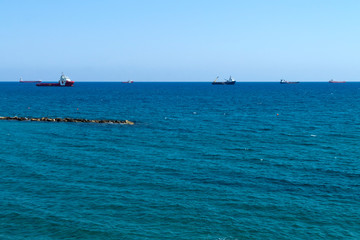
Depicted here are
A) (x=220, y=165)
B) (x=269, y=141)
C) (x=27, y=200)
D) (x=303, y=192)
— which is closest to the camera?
(x=27, y=200)

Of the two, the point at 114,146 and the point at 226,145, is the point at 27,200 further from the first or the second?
the point at 226,145

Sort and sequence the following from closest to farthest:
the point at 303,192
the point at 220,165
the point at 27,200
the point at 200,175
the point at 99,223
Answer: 1. the point at 99,223
2. the point at 27,200
3. the point at 303,192
4. the point at 200,175
5. the point at 220,165

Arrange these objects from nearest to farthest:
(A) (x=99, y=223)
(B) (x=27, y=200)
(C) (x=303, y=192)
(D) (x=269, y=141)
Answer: (A) (x=99, y=223) < (B) (x=27, y=200) < (C) (x=303, y=192) < (D) (x=269, y=141)

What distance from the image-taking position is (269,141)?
68.1m

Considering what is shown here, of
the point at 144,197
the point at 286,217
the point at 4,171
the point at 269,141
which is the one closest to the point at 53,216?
the point at 144,197

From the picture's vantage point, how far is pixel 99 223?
100 feet

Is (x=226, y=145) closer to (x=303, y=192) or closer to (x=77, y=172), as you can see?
(x=303, y=192)

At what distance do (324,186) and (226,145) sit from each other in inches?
993

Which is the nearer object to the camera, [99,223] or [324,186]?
[99,223]

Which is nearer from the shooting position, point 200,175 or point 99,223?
point 99,223

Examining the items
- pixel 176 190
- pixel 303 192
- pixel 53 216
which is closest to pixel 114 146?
pixel 176 190

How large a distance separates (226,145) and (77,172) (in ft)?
98.9

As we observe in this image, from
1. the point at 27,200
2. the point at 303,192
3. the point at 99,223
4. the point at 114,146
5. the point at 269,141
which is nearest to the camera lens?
the point at 99,223

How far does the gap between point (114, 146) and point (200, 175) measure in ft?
78.1
